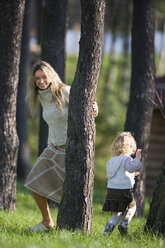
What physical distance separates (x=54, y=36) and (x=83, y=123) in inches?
167

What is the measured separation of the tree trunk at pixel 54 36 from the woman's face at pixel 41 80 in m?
3.04

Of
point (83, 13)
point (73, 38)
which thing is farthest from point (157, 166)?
point (83, 13)

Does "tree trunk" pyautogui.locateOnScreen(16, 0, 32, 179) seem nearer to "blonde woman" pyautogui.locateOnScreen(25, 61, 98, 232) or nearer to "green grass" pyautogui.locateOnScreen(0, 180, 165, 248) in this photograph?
"blonde woman" pyautogui.locateOnScreen(25, 61, 98, 232)

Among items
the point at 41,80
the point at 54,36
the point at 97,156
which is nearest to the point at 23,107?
the point at 54,36

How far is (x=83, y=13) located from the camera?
16.9ft

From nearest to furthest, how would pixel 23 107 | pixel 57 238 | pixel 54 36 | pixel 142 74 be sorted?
pixel 57 238
pixel 142 74
pixel 54 36
pixel 23 107

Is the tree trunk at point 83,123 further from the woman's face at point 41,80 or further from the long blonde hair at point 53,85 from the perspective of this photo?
the woman's face at point 41,80

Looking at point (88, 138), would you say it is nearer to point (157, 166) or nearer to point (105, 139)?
point (157, 166)

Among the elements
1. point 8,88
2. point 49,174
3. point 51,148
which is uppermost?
point 8,88

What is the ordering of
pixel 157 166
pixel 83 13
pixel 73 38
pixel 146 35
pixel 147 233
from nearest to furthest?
pixel 83 13 < pixel 147 233 < pixel 146 35 < pixel 157 166 < pixel 73 38

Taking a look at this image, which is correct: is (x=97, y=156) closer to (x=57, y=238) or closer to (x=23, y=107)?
(x=23, y=107)

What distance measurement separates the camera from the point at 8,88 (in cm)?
701

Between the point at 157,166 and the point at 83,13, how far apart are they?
9686 millimetres

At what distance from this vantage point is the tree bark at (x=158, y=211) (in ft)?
18.0
